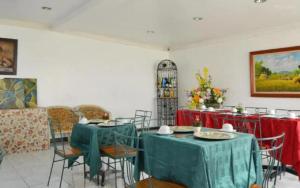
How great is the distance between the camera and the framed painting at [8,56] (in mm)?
5383

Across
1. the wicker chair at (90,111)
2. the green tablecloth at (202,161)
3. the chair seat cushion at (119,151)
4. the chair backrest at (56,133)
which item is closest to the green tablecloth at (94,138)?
the chair seat cushion at (119,151)

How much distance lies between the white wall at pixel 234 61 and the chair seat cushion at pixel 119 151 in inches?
161

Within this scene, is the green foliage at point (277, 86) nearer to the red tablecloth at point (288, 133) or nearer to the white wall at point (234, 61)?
the white wall at point (234, 61)

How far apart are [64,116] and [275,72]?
4894 millimetres

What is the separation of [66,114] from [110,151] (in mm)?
3022

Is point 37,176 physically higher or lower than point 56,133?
lower

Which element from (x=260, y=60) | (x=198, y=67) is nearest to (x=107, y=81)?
(x=198, y=67)

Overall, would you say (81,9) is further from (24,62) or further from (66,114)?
(66,114)

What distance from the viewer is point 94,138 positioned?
3.23 metres

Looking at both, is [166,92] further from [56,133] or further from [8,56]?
[8,56]

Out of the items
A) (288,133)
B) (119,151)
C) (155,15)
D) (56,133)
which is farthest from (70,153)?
(155,15)

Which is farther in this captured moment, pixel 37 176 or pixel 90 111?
pixel 90 111

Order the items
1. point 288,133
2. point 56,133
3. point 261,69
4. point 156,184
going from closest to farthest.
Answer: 1. point 156,184
2. point 288,133
3. point 56,133
4. point 261,69

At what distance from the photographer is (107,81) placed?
7.05 metres
